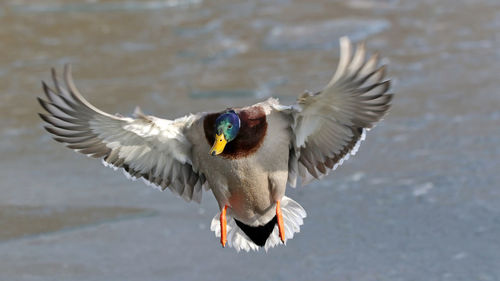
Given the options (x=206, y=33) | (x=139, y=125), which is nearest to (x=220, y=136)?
(x=139, y=125)

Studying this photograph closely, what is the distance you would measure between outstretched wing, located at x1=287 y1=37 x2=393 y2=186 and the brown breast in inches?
5.8

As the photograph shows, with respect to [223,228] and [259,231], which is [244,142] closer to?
[223,228]

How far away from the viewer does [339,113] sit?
3.61 meters

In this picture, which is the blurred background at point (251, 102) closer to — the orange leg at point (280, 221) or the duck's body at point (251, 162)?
the orange leg at point (280, 221)

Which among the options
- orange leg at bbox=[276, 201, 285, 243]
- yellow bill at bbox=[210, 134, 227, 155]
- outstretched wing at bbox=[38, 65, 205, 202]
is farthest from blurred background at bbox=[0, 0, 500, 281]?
yellow bill at bbox=[210, 134, 227, 155]

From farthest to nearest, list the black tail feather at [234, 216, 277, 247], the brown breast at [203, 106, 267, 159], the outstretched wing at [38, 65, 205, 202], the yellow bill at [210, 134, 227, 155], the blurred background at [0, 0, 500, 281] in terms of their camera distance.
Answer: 1. the blurred background at [0, 0, 500, 281]
2. the black tail feather at [234, 216, 277, 247]
3. the outstretched wing at [38, 65, 205, 202]
4. the brown breast at [203, 106, 267, 159]
5. the yellow bill at [210, 134, 227, 155]

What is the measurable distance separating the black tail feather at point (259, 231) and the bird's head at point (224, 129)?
2.28 ft

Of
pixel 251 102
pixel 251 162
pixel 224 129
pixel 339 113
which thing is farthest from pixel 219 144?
pixel 251 102

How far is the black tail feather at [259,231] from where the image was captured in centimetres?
404

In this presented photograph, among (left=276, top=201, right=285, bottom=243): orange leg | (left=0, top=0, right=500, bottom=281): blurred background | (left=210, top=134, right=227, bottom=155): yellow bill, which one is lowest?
(left=0, top=0, right=500, bottom=281): blurred background

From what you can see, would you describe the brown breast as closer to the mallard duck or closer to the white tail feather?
the mallard duck

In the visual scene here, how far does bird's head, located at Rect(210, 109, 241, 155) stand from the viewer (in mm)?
3439

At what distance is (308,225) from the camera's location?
4.62m

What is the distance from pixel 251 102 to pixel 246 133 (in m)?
3.05
